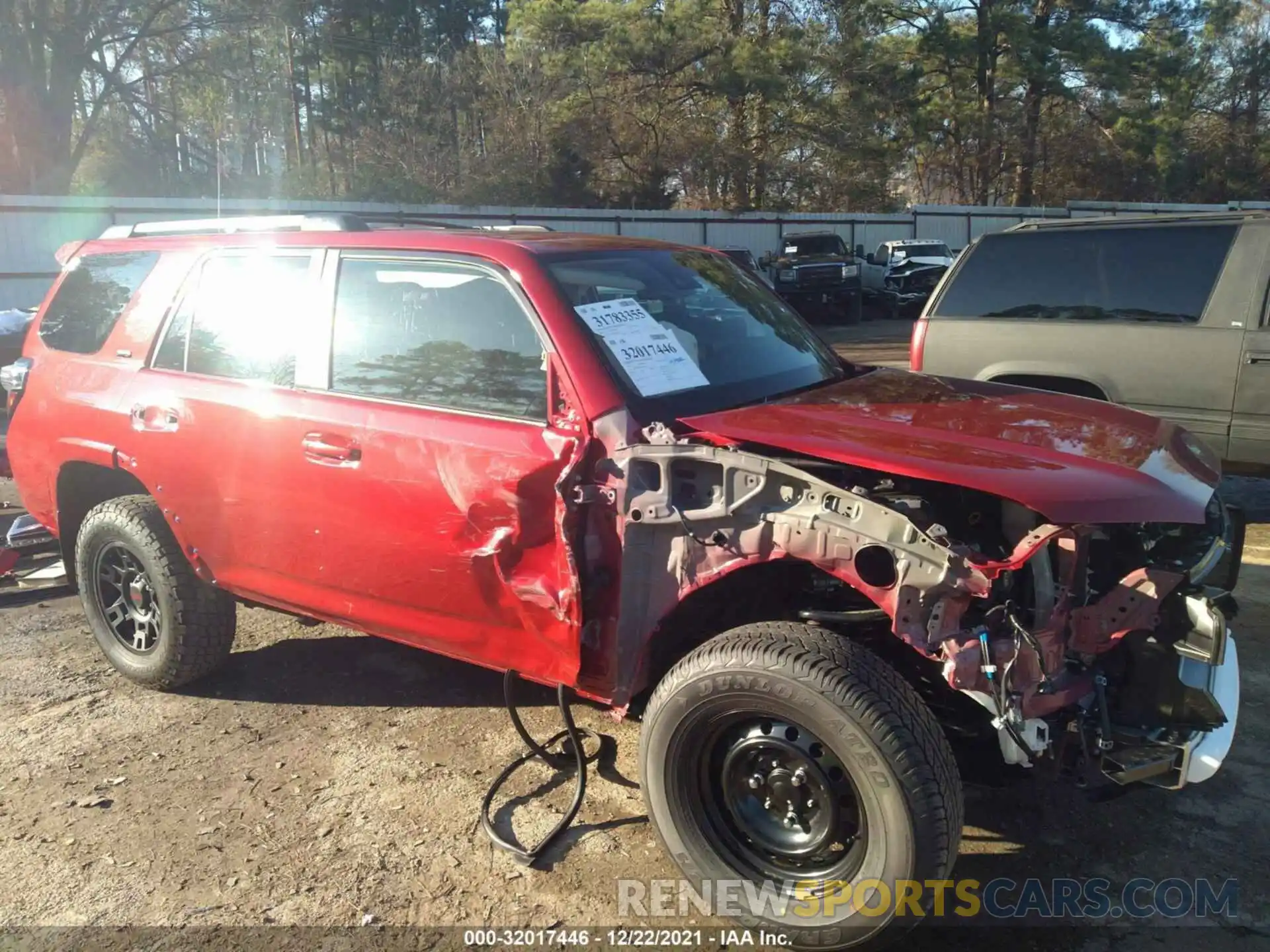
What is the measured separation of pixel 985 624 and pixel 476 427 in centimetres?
166

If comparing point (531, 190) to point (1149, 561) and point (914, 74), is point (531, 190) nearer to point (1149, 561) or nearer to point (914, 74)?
point (914, 74)

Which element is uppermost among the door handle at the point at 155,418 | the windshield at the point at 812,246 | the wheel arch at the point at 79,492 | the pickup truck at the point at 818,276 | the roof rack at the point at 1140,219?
the windshield at the point at 812,246

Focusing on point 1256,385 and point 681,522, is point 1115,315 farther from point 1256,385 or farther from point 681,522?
point 681,522

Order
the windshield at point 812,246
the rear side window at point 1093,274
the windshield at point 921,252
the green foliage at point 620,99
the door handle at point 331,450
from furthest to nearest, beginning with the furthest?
1. the green foliage at point 620,99
2. the windshield at point 921,252
3. the windshield at point 812,246
4. the rear side window at point 1093,274
5. the door handle at point 331,450

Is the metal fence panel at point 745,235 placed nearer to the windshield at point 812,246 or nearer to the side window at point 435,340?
the windshield at point 812,246

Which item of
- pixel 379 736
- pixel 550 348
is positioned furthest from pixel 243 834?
pixel 550 348

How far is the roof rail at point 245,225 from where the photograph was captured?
13.5 ft

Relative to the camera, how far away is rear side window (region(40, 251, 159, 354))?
14.7 feet

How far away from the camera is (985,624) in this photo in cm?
254

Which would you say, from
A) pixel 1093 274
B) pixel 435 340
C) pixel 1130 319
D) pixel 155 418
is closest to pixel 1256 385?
pixel 1130 319

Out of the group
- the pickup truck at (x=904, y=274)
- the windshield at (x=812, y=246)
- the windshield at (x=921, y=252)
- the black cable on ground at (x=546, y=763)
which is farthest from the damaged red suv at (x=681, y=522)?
the windshield at (x=921, y=252)

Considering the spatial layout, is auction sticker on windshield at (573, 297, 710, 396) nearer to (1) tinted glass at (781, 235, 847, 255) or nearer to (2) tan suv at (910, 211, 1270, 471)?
(2) tan suv at (910, 211, 1270, 471)

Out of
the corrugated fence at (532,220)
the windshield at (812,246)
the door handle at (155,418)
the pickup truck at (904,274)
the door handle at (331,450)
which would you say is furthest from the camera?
the pickup truck at (904,274)

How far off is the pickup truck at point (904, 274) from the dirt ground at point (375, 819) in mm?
19137
